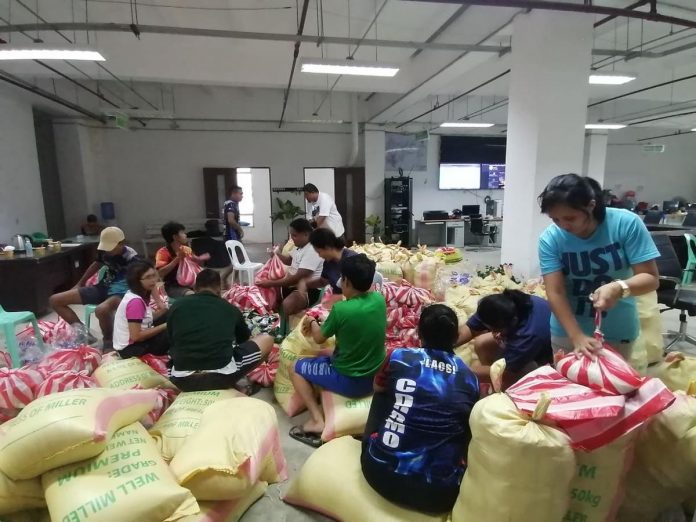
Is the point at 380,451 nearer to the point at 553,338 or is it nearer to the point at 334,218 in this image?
the point at 553,338

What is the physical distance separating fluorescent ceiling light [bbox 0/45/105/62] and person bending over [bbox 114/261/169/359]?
9.06ft

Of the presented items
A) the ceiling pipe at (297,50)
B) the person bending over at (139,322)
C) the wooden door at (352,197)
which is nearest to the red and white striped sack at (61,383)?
the person bending over at (139,322)

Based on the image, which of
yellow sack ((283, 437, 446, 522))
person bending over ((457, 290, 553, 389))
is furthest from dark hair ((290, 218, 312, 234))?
yellow sack ((283, 437, 446, 522))

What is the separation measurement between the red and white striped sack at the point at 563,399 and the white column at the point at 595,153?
1054cm

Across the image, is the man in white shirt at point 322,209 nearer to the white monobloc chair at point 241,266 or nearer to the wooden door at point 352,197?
the white monobloc chair at point 241,266

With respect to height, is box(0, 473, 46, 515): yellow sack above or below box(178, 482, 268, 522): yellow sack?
above

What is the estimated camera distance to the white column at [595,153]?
1001 cm

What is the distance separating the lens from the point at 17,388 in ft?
6.22

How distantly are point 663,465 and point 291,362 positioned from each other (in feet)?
5.81

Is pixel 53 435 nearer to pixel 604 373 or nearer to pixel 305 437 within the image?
pixel 305 437

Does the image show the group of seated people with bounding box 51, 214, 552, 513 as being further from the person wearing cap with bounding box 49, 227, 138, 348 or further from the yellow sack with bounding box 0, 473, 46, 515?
the yellow sack with bounding box 0, 473, 46, 515

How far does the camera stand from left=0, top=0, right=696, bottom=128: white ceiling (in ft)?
16.1

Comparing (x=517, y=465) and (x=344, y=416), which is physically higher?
(x=517, y=465)

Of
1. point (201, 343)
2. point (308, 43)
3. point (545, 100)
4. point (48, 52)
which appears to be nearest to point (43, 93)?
point (48, 52)
